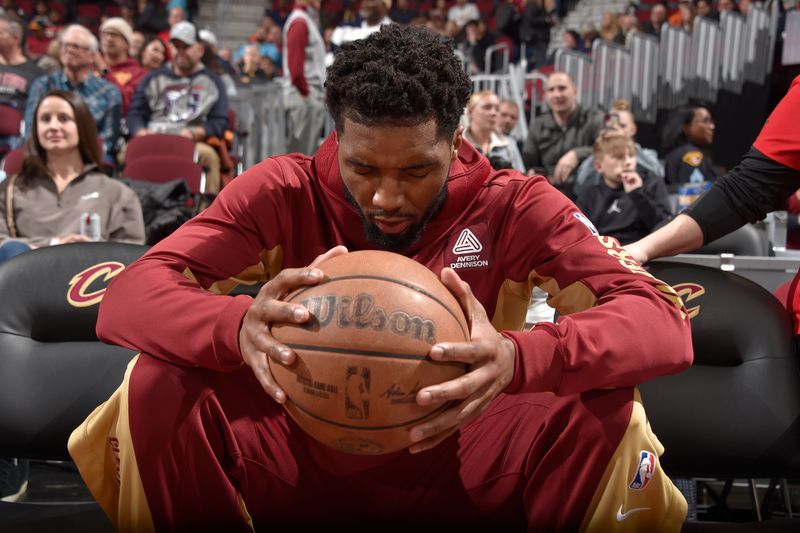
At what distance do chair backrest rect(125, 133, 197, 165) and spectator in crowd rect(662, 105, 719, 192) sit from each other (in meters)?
3.88

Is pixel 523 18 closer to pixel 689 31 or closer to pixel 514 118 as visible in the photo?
pixel 689 31

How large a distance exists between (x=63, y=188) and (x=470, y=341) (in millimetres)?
3303

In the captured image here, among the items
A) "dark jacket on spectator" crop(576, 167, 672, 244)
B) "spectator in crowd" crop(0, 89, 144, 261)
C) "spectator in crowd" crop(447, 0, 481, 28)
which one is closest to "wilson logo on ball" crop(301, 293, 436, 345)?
"spectator in crowd" crop(0, 89, 144, 261)

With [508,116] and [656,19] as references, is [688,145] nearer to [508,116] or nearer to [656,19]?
[508,116]

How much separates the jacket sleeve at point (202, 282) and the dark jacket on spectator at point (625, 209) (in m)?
3.09

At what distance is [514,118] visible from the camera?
300 inches

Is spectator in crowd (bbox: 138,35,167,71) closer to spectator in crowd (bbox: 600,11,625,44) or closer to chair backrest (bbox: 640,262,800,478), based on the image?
spectator in crowd (bbox: 600,11,625,44)

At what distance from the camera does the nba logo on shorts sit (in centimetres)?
187

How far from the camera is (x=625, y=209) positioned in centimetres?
503

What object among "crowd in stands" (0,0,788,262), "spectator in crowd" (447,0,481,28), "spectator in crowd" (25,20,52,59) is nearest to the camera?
"crowd in stands" (0,0,788,262)

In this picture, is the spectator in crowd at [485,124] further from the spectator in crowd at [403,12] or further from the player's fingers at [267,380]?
the spectator in crowd at [403,12]

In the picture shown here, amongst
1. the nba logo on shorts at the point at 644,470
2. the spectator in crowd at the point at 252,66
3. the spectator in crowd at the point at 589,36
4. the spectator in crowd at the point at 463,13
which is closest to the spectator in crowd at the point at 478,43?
the spectator in crowd at the point at 463,13

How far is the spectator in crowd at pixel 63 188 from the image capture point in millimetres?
4258

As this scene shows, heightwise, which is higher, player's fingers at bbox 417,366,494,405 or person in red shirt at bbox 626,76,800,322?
person in red shirt at bbox 626,76,800,322
